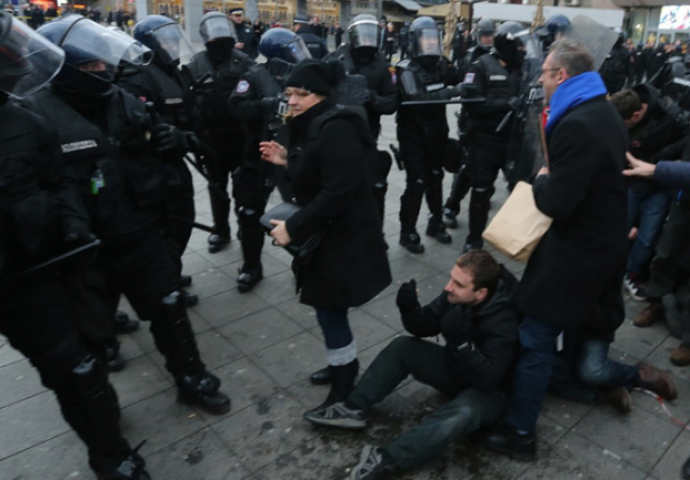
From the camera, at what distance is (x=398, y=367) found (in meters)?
2.80

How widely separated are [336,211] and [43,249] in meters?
1.19

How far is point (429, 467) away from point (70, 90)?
7.76 feet

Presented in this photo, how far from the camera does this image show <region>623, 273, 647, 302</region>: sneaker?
170 inches

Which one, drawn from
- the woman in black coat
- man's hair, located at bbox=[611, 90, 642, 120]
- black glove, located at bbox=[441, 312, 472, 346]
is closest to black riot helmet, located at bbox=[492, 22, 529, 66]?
man's hair, located at bbox=[611, 90, 642, 120]

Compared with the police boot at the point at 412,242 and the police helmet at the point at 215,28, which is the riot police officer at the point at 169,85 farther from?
the police boot at the point at 412,242

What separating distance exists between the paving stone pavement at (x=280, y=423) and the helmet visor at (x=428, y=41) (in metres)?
2.45

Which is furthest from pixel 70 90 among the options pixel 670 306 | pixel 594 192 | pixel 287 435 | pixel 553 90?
pixel 670 306

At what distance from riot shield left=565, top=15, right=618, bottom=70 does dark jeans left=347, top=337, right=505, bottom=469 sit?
1878 mm

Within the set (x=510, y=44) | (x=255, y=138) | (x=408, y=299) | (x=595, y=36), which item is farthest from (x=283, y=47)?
(x=408, y=299)

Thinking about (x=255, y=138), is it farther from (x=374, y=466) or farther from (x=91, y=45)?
(x=374, y=466)

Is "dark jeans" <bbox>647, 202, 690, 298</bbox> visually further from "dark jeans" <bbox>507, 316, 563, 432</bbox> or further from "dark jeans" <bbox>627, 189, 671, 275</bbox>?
"dark jeans" <bbox>507, 316, 563, 432</bbox>

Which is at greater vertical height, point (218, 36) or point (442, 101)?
point (218, 36)

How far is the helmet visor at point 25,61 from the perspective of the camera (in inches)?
74.4

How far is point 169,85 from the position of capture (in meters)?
3.77
